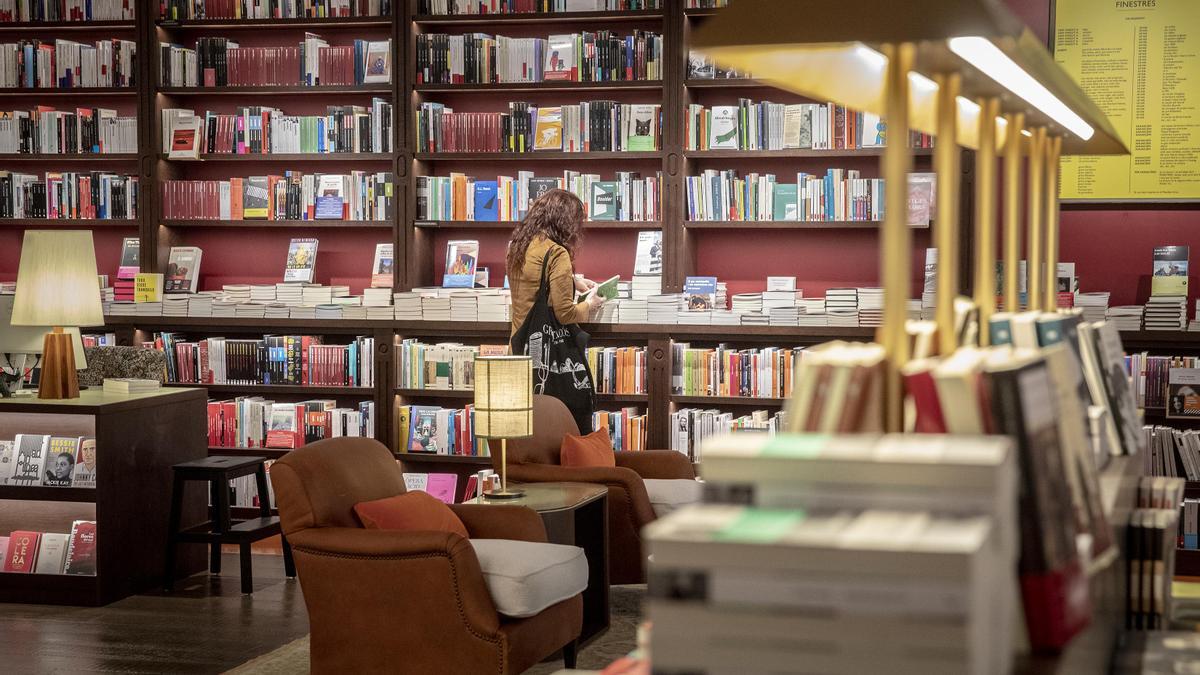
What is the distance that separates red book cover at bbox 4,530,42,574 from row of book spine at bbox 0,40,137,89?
9.60ft

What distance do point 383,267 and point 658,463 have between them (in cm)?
227

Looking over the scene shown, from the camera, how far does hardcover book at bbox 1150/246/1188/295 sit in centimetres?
641

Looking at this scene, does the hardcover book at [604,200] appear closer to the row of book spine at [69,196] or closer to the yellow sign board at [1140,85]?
the yellow sign board at [1140,85]

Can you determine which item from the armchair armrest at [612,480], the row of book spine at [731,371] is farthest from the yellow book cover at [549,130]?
the armchair armrest at [612,480]

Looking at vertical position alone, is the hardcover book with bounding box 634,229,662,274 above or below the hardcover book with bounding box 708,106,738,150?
below

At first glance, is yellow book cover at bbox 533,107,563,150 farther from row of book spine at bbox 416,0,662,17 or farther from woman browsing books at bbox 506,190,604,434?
woman browsing books at bbox 506,190,604,434

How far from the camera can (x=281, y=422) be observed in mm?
7355

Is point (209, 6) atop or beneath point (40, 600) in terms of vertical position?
atop

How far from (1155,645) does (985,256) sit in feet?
2.23

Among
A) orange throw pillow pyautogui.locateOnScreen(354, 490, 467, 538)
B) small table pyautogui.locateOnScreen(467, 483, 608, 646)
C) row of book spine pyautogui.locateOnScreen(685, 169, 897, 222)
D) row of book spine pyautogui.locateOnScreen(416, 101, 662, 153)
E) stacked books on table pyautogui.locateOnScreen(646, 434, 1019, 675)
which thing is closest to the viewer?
stacked books on table pyautogui.locateOnScreen(646, 434, 1019, 675)

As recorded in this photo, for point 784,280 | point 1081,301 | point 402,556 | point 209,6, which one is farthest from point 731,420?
point 209,6

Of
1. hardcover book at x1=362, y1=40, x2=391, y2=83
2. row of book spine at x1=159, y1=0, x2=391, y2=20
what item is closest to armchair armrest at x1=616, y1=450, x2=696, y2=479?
hardcover book at x1=362, y1=40, x2=391, y2=83

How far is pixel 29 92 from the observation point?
7762 mm

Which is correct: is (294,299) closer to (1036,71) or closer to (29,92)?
(29,92)
